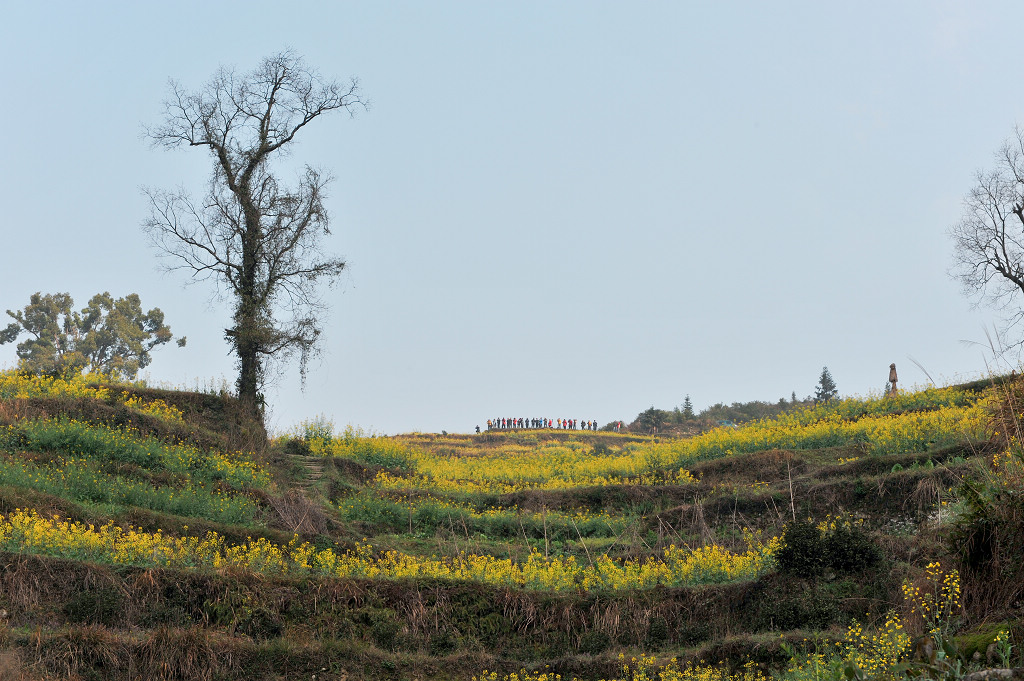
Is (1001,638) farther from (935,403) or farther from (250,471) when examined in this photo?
(935,403)

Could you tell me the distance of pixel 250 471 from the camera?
20.9 meters

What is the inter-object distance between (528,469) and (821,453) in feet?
32.9

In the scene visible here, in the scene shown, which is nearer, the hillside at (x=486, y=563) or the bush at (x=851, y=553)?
the hillside at (x=486, y=563)

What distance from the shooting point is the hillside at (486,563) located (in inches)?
336

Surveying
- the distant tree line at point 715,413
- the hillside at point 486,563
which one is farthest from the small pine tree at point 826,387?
the hillside at point 486,563

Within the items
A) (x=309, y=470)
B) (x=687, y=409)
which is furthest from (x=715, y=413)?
(x=309, y=470)

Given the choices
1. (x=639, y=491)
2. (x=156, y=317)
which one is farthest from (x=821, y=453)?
(x=156, y=317)

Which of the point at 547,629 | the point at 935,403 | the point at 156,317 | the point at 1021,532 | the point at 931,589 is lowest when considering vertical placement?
the point at 547,629

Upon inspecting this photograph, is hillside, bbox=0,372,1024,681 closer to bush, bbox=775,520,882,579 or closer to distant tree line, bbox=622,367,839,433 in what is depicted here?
bush, bbox=775,520,882,579

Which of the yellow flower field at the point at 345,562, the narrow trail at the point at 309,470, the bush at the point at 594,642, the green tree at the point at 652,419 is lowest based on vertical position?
the bush at the point at 594,642

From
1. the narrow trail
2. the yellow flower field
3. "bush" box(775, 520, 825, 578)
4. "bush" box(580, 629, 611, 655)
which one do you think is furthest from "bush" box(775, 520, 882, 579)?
the narrow trail

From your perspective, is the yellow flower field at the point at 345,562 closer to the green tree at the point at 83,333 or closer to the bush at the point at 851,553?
the bush at the point at 851,553

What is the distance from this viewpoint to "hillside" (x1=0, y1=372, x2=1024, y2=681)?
8539 millimetres

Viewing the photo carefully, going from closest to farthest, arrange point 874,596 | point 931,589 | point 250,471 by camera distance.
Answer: point 931,589
point 874,596
point 250,471
